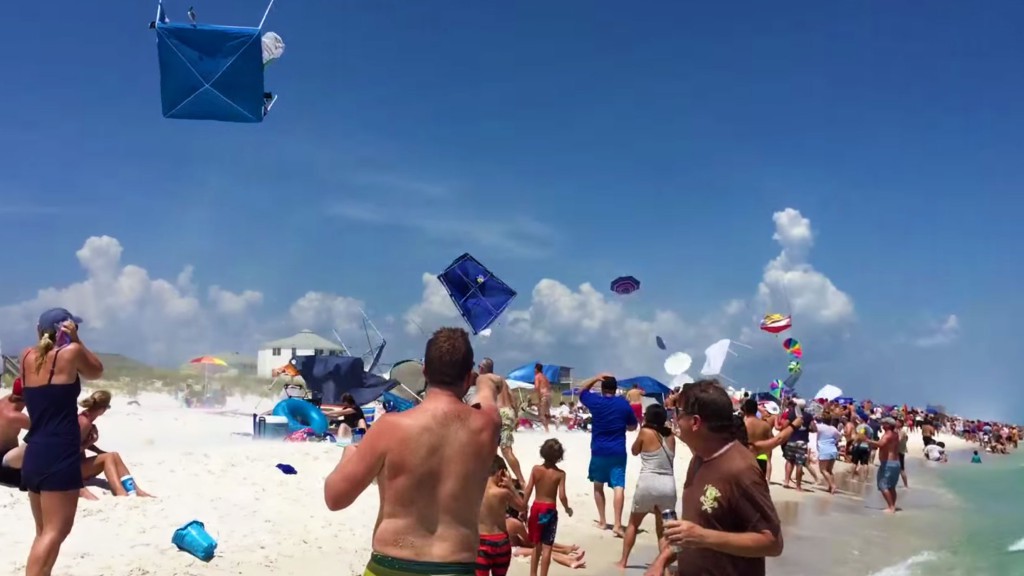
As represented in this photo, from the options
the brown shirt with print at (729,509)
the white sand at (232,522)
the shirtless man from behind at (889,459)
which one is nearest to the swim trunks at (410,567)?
the brown shirt with print at (729,509)

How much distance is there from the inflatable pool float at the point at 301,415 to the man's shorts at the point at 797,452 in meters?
9.14

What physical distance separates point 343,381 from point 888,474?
12005 millimetres

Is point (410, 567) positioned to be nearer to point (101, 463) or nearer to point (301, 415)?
point (101, 463)

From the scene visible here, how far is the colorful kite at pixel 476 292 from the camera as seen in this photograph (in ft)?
42.7

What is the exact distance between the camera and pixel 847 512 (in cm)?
1252

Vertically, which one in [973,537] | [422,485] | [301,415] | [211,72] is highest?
[211,72]

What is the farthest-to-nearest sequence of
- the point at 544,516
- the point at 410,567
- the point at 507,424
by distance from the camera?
the point at 507,424 < the point at 544,516 < the point at 410,567

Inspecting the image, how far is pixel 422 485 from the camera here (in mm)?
2516

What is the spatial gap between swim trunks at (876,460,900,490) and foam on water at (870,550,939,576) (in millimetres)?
2959

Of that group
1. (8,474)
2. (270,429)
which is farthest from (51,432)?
(270,429)

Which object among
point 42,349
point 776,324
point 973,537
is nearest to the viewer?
point 42,349

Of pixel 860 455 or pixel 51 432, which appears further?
pixel 860 455

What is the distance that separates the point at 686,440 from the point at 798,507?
11132mm

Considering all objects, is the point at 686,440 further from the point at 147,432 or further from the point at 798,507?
the point at 147,432
